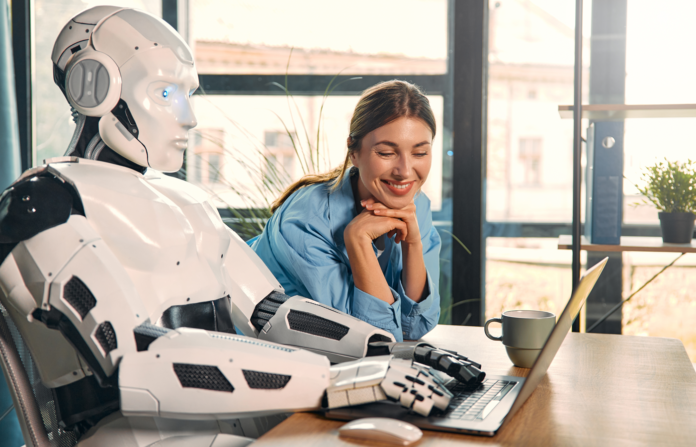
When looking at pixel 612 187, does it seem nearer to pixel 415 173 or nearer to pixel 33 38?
pixel 415 173

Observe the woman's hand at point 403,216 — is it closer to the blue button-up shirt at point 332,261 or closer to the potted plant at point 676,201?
the blue button-up shirt at point 332,261

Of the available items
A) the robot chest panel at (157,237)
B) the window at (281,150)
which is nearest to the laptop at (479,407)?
the robot chest panel at (157,237)

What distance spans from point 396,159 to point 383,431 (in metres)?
0.80

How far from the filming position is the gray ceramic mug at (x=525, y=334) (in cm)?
96

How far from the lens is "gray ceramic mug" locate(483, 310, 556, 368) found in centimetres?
96

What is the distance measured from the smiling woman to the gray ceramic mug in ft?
1.08

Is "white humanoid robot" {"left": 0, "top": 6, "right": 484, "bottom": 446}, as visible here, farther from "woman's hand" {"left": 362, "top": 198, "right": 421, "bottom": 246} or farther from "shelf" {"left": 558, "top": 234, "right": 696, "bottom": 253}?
"shelf" {"left": 558, "top": 234, "right": 696, "bottom": 253}

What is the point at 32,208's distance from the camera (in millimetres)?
774

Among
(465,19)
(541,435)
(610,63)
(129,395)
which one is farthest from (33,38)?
(541,435)

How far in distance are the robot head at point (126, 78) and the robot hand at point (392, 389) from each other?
0.50 meters

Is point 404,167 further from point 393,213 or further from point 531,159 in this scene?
point 531,159

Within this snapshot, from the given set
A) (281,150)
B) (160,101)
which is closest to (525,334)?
(160,101)

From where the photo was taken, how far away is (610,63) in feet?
7.20

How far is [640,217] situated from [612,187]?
62 centimetres
